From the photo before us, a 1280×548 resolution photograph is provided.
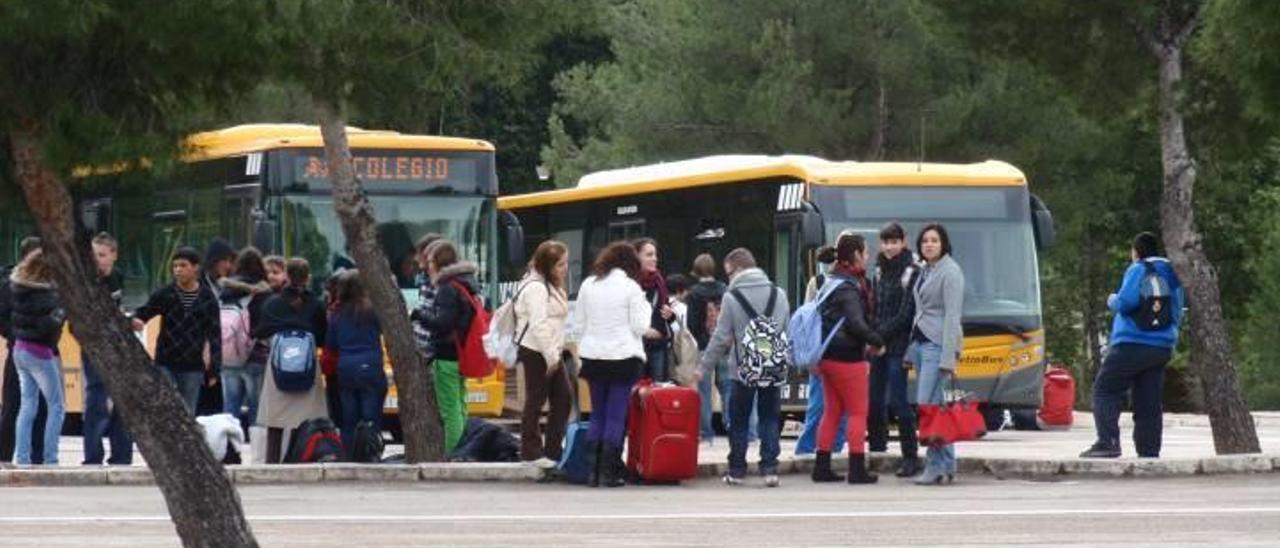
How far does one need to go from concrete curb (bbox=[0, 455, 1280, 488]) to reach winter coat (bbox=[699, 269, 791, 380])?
1243 millimetres

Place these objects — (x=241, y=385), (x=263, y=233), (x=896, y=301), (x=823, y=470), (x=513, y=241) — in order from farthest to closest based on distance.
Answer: (x=513, y=241) → (x=263, y=233) → (x=241, y=385) → (x=896, y=301) → (x=823, y=470)

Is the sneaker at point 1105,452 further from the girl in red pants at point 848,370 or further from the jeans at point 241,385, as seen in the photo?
the jeans at point 241,385

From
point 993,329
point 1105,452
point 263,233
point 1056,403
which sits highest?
point 263,233

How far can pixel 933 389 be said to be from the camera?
18.5 meters

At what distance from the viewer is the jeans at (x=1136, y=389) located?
2005 centimetres

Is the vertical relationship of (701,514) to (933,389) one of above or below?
below

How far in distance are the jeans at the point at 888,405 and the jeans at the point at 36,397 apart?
557cm

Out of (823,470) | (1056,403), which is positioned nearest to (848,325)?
(823,470)

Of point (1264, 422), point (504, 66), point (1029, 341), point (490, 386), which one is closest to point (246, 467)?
point (504, 66)

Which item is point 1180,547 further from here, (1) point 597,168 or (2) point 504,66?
(1) point 597,168

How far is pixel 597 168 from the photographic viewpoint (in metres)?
50.5

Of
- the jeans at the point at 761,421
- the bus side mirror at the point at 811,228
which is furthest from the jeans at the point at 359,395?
the bus side mirror at the point at 811,228

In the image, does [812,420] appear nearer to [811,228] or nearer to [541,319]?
[541,319]

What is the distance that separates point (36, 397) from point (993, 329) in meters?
→ 11.4
